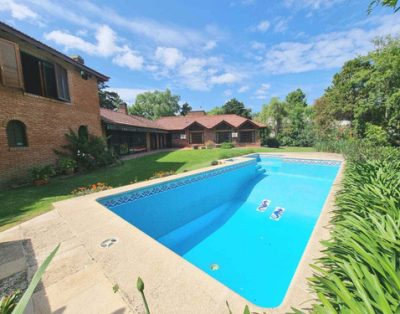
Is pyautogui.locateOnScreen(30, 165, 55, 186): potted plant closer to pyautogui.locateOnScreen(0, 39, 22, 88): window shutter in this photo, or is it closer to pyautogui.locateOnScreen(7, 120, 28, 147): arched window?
pyautogui.locateOnScreen(7, 120, 28, 147): arched window

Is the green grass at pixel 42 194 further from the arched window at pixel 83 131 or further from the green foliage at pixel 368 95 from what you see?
the green foliage at pixel 368 95

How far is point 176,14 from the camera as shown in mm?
10391

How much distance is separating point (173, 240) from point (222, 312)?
4.23 metres

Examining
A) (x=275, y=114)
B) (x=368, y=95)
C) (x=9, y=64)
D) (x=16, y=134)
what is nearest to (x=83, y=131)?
(x=16, y=134)

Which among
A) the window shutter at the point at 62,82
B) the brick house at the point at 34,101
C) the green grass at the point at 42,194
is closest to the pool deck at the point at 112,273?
the green grass at the point at 42,194

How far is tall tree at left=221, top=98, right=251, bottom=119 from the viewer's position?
41375 millimetres

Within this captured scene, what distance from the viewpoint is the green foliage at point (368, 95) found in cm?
1395

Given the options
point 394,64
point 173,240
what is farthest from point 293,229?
point 394,64

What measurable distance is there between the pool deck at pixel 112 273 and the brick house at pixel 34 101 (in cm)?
585

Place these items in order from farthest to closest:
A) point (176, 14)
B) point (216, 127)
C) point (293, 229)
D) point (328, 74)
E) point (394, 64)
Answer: point (216, 127), point (328, 74), point (394, 64), point (176, 14), point (293, 229)

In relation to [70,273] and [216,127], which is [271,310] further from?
[216,127]

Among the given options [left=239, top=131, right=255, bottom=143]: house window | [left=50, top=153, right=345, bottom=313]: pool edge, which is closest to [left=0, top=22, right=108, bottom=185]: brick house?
[left=50, top=153, right=345, bottom=313]: pool edge

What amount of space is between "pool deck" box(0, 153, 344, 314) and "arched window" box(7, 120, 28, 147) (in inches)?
237

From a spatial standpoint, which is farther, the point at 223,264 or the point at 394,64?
the point at 394,64
